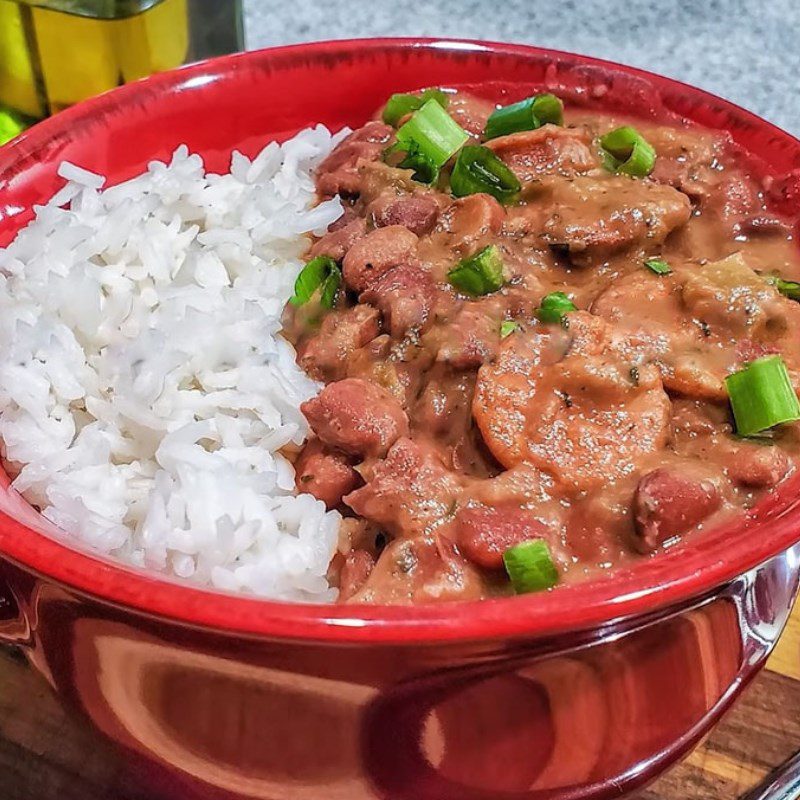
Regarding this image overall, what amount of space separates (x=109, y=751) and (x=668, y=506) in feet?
2.61

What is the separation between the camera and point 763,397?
1.29m

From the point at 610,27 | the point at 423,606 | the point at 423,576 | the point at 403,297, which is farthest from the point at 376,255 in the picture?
the point at 610,27

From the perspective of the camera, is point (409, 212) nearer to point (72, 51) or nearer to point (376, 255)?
point (376, 255)

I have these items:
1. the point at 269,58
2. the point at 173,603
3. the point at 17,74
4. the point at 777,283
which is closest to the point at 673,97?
the point at 777,283

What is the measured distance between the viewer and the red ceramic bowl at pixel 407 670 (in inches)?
38.9

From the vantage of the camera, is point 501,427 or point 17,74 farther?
point 17,74

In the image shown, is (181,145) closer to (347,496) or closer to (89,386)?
(89,386)

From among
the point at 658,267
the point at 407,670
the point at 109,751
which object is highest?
the point at 658,267

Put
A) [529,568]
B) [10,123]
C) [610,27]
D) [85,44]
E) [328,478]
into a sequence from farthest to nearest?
[610,27] < [10,123] < [85,44] < [328,478] < [529,568]

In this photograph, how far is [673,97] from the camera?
6.42 feet

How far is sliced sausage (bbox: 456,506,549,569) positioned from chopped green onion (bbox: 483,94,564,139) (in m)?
0.85

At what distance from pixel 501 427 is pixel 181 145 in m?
1.02

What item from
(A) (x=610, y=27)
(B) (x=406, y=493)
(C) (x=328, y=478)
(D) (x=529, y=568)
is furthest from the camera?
(A) (x=610, y=27)

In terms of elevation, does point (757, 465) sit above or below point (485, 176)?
below
